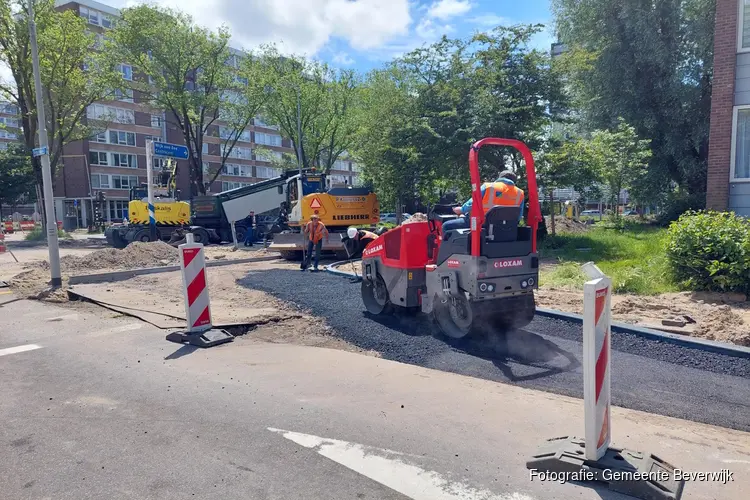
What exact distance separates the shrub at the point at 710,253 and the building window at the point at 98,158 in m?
58.7

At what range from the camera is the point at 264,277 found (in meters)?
12.8

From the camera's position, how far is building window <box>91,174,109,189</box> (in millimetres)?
56594

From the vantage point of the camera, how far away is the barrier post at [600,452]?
314cm

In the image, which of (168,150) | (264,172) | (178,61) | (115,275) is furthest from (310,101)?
(264,172)

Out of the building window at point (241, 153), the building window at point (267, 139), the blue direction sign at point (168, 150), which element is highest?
the building window at point (267, 139)

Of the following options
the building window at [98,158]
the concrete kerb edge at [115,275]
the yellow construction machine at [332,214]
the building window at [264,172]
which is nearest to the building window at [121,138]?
the building window at [98,158]

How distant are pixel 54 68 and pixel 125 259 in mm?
20183

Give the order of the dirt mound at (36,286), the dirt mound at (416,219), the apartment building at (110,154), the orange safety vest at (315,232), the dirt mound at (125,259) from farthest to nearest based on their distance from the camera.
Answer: the apartment building at (110,154)
the dirt mound at (125,259)
the orange safety vest at (315,232)
the dirt mound at (36,286)
the dirt mound at (416,219)

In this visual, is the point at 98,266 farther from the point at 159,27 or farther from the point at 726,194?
the point at 159,27

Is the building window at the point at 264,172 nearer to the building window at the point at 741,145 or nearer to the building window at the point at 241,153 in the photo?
the building window at the point at 241,153

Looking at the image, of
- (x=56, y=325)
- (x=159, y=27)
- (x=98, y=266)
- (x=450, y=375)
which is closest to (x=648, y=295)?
(x=450, y=375)

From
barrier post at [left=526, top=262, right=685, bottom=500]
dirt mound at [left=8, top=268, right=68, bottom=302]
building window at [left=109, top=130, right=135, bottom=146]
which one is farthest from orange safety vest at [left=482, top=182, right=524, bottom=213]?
building window at [left=109, top=130, right=135, bottom=146]

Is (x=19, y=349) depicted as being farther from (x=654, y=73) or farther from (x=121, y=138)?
(x=121, y=138)

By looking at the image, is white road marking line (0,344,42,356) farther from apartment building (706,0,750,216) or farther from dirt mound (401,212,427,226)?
apartment building (706,0,750,216)
